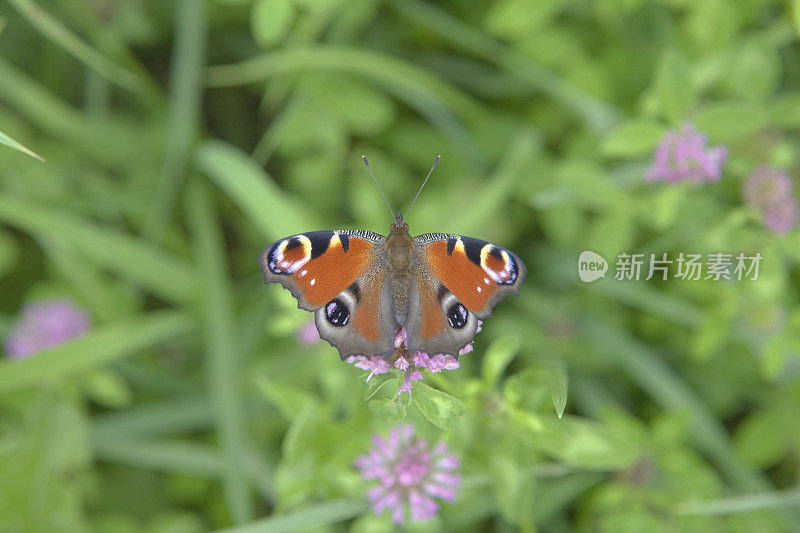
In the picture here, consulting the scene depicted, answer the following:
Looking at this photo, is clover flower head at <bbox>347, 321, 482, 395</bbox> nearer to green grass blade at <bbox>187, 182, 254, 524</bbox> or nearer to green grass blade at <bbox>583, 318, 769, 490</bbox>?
green grass blade at <bbox>187, 182, 254, 524</bbox>

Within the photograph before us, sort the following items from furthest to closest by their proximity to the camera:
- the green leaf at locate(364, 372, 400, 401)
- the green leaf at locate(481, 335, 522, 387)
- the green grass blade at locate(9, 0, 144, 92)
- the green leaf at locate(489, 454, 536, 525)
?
the green grass blade at locate(9, 0, 144, 92), the green leaf at locate(489, 454, 536, 525), the green leaf at locate(481, 335, 522, 387), the green leaf at locate(364, 372, 400, 401)

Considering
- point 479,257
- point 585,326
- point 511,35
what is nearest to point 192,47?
point 511,35

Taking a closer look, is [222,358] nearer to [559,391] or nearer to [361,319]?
[361,319]

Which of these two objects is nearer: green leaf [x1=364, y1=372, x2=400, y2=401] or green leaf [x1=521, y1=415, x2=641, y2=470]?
green leaf [x1=364, y1=372, x2=400, y2=401]

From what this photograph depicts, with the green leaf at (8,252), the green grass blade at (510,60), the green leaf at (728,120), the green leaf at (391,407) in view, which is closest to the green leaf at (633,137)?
the green leaf at (728,120)

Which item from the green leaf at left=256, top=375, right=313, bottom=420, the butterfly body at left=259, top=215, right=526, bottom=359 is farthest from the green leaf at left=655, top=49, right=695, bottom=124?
the green leaf at left=256, top=375, right=313, bottom=420

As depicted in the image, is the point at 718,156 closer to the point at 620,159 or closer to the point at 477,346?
the point at 620,159
